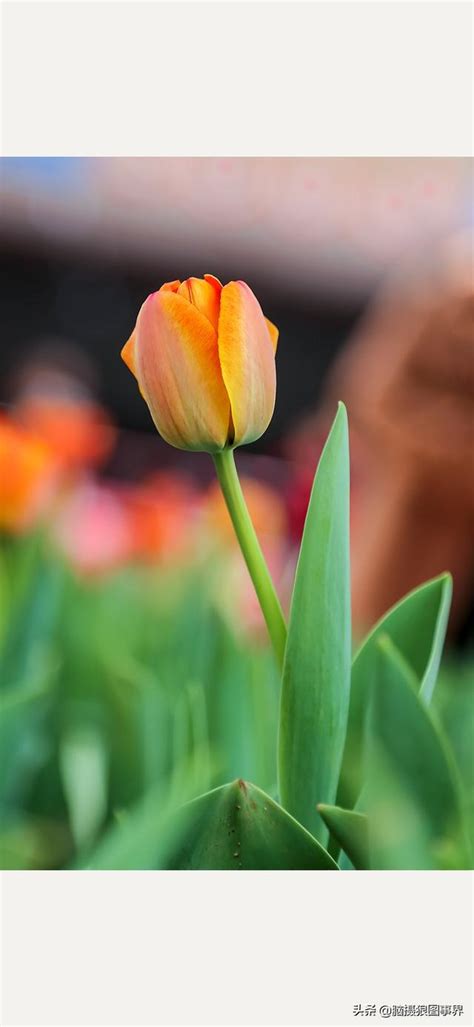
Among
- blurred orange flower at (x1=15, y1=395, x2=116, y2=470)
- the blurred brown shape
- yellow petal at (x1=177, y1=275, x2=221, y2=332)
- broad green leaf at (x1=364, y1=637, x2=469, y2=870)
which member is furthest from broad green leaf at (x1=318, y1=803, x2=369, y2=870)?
blurred orange flower at (x1=15, y1=395, x2=116, y2=470)

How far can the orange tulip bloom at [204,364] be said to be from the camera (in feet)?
0.61

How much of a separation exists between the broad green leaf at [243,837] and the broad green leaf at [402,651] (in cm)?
2

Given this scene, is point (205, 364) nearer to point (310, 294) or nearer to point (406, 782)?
point (406, 782)

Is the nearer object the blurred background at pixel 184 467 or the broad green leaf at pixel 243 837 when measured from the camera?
the broad green leaf at pixel 243 837

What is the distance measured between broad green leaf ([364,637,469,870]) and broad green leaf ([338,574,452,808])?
→ 1 cm

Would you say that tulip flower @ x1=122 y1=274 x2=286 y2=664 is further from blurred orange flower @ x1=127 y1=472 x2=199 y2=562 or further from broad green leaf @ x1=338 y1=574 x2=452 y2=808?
blurred orange flower @ x1=127 y1=472 x2=199 y2=562

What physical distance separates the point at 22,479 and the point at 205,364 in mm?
303

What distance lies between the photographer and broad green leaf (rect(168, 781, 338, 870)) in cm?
19

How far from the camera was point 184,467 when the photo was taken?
2.13ft
